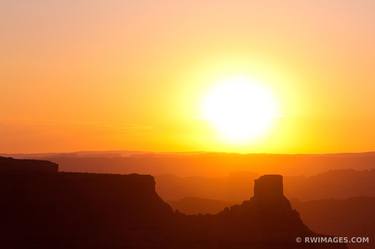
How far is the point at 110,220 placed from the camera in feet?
160

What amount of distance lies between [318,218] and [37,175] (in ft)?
223

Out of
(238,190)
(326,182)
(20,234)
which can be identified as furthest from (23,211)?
(326,182)

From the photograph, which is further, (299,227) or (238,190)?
(238,190)

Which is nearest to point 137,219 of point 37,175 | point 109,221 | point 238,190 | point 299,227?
point 109,221

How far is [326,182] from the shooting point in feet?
545

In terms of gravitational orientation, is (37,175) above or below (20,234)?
above

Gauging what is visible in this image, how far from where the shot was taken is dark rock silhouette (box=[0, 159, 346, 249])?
46.3 meters

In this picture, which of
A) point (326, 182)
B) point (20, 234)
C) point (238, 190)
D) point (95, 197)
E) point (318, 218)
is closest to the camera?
point (20, 234)

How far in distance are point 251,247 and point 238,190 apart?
344 feet

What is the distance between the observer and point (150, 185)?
2021 inches

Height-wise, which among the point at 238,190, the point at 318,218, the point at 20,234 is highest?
the point at 238,190

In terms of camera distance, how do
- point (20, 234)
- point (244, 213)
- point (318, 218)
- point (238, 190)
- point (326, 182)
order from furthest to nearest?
1. point (326, 182)
2. point (238, 190)
3. point (318, 218)
4. point (244, 213)
5. point (20, 234)

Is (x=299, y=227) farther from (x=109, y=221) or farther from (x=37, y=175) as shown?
(x=37, y=175)

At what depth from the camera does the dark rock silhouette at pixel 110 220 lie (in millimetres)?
46344
